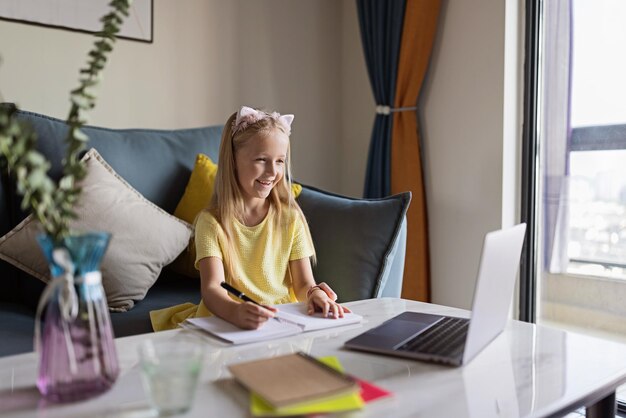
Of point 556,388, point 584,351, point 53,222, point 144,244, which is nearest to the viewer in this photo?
point 53,222

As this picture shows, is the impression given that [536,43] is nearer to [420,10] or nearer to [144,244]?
[420,10]

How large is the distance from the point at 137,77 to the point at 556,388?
7.31ft

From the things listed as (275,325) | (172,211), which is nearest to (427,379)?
(275,325)

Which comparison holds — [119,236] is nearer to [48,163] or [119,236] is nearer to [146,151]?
[146,151]

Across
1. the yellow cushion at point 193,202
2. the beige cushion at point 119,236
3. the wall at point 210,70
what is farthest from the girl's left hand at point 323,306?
the wall at point 210,70

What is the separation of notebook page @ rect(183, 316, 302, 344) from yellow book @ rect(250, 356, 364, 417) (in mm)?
300

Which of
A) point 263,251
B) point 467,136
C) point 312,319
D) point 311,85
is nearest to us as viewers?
point 312,319

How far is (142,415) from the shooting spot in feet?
2.51

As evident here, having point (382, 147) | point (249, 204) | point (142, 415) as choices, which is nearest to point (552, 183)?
point (382, 147)

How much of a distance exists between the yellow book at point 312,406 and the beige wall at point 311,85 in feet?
6.35

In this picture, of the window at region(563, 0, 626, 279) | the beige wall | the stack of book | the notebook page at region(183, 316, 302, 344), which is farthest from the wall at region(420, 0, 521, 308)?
the stack of book

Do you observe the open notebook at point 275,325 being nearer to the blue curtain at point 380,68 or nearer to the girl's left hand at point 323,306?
the girl's left hand at point 323,306

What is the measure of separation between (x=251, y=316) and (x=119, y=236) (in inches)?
34.9

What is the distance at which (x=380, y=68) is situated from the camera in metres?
2.93
